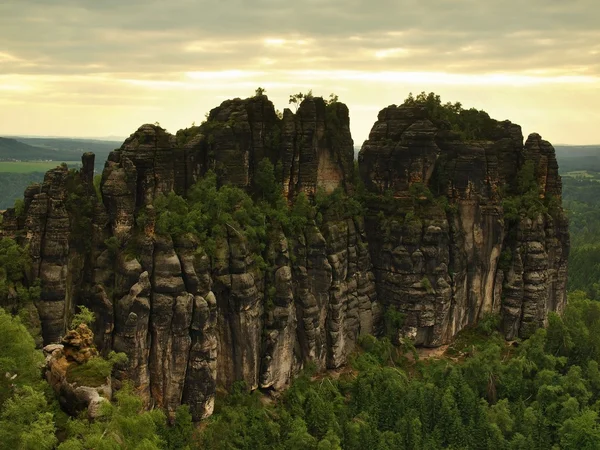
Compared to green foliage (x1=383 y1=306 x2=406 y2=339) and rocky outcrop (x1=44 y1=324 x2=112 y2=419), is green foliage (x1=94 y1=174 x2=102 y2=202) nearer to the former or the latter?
rocky outcrop (x1=44 y1=324 x2=112 y2=419)

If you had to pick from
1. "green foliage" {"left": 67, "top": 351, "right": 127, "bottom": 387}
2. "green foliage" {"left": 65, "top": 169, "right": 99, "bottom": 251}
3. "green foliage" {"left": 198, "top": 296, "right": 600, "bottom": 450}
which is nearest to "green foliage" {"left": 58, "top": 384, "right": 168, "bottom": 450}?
"green foliage" {"left": 67, "top": 351, "right": 127, "bottom": 387}

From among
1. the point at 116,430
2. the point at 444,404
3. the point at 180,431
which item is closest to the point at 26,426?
the point at 116,430

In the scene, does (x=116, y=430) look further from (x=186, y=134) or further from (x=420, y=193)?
(x=420, y=193)

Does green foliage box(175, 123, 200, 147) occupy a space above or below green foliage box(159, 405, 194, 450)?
above

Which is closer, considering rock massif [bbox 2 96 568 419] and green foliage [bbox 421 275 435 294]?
rock massif [bbox 2 96 568 419]

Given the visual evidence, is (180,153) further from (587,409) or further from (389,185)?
(587,409)

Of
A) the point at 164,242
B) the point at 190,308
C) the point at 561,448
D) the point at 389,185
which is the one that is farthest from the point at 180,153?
the point at 561,448
